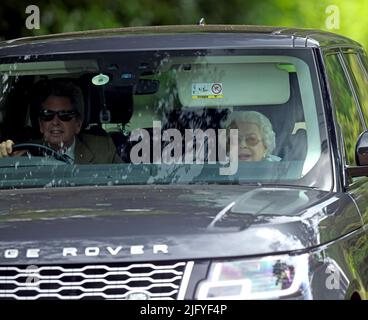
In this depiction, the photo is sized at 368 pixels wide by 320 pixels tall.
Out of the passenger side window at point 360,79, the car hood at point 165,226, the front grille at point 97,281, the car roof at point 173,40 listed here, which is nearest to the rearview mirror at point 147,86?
the car roof at point 173,40

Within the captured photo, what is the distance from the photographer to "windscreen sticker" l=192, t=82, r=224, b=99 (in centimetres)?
631

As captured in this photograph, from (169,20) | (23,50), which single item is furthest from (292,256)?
(169,20)

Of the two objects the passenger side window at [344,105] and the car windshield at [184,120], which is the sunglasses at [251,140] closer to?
the car windshield at [184,120]

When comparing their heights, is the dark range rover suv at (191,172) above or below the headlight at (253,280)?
above

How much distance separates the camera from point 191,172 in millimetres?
5996

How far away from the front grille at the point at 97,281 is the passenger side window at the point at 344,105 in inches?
62.8

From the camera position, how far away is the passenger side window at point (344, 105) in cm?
634

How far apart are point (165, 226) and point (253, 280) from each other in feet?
1.22

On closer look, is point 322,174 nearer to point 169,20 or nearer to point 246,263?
point 246,263

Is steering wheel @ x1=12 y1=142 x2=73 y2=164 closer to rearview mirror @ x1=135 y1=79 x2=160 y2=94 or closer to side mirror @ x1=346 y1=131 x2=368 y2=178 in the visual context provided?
rearview mirror @ x1=135 y1=79 x2=160 y2=94

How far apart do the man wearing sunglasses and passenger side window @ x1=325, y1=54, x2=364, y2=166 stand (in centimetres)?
103

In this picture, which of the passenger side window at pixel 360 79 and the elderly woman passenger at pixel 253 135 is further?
the passenger side window at pixel 360 79

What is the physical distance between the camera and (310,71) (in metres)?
6.27
